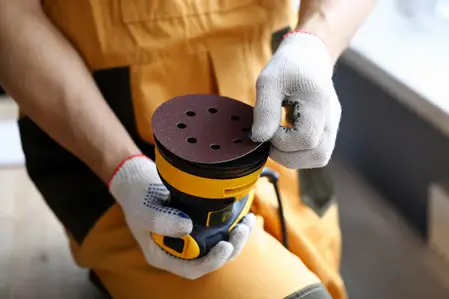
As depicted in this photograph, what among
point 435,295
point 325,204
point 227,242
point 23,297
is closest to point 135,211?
point 227,242

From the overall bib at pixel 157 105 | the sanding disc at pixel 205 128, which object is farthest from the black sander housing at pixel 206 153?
the overall bib at pixel 157 105

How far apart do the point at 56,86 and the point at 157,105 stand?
129 millimetres

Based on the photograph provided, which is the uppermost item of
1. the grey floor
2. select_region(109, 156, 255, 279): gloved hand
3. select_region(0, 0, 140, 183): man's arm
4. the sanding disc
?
the sanding disc

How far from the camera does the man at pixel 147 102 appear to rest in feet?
2.36

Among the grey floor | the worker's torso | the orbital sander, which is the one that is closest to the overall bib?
the worker's torso

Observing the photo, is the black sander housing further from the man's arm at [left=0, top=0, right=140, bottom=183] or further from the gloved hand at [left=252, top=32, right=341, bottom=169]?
the man's arm at [left=0, top=0, right=140, bottom=183]

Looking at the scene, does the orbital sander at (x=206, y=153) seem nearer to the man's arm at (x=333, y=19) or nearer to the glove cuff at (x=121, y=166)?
the glove cuff at (x=121, y=166)

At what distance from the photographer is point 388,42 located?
1298mm

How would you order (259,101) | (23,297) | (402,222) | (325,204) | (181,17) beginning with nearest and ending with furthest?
(259,101) < (181,17) < (325,204) < (23,297) < (402,222)

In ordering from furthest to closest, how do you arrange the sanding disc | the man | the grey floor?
1. the grey floor
2. the man
3. the sanding disc

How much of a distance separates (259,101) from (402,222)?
2.48ft

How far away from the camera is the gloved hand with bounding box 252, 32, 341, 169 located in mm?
634

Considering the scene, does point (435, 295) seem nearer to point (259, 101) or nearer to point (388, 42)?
point (388, 42)

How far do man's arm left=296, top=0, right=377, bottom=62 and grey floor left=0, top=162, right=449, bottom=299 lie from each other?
516 millimetres
